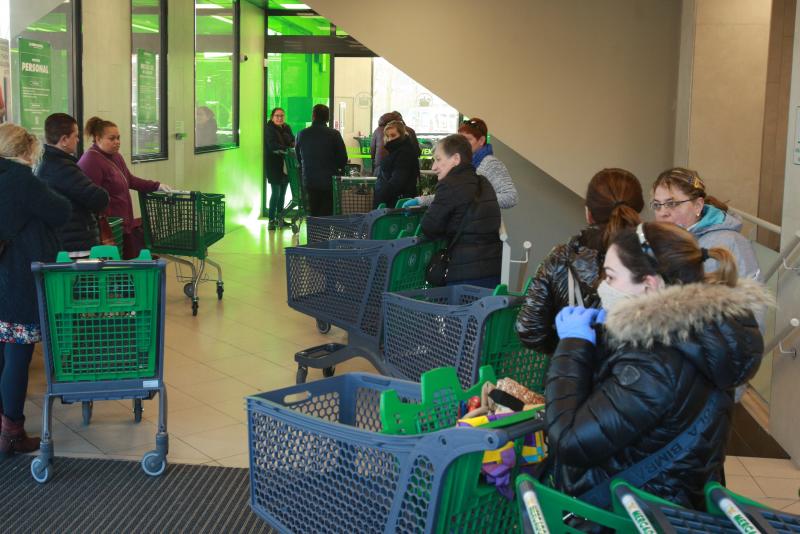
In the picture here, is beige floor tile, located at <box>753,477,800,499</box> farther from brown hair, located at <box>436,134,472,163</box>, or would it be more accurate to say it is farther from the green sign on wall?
the green sign on wall

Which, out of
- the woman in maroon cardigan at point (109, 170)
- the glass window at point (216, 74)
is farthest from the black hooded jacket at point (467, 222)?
the glass window at point (216, 74)

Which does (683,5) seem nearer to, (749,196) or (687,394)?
(749,196)

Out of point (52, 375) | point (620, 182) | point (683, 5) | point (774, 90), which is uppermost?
point (683, 5)

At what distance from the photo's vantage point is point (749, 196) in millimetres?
8031

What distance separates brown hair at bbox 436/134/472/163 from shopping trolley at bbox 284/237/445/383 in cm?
52

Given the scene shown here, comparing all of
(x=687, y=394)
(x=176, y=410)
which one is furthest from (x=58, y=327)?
(x=687, y=394)

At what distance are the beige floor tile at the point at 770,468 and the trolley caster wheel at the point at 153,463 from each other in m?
2.77

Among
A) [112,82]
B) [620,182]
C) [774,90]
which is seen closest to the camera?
[620,182]

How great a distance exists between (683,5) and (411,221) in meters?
3.50

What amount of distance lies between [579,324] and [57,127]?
4559 millimetres

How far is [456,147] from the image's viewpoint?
550 cm

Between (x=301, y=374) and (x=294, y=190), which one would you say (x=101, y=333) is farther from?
(x=294, y=190)

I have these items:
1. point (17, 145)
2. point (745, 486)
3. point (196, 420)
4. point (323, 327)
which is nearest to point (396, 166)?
point (323, 327)

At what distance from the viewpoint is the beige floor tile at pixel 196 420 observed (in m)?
5.16
